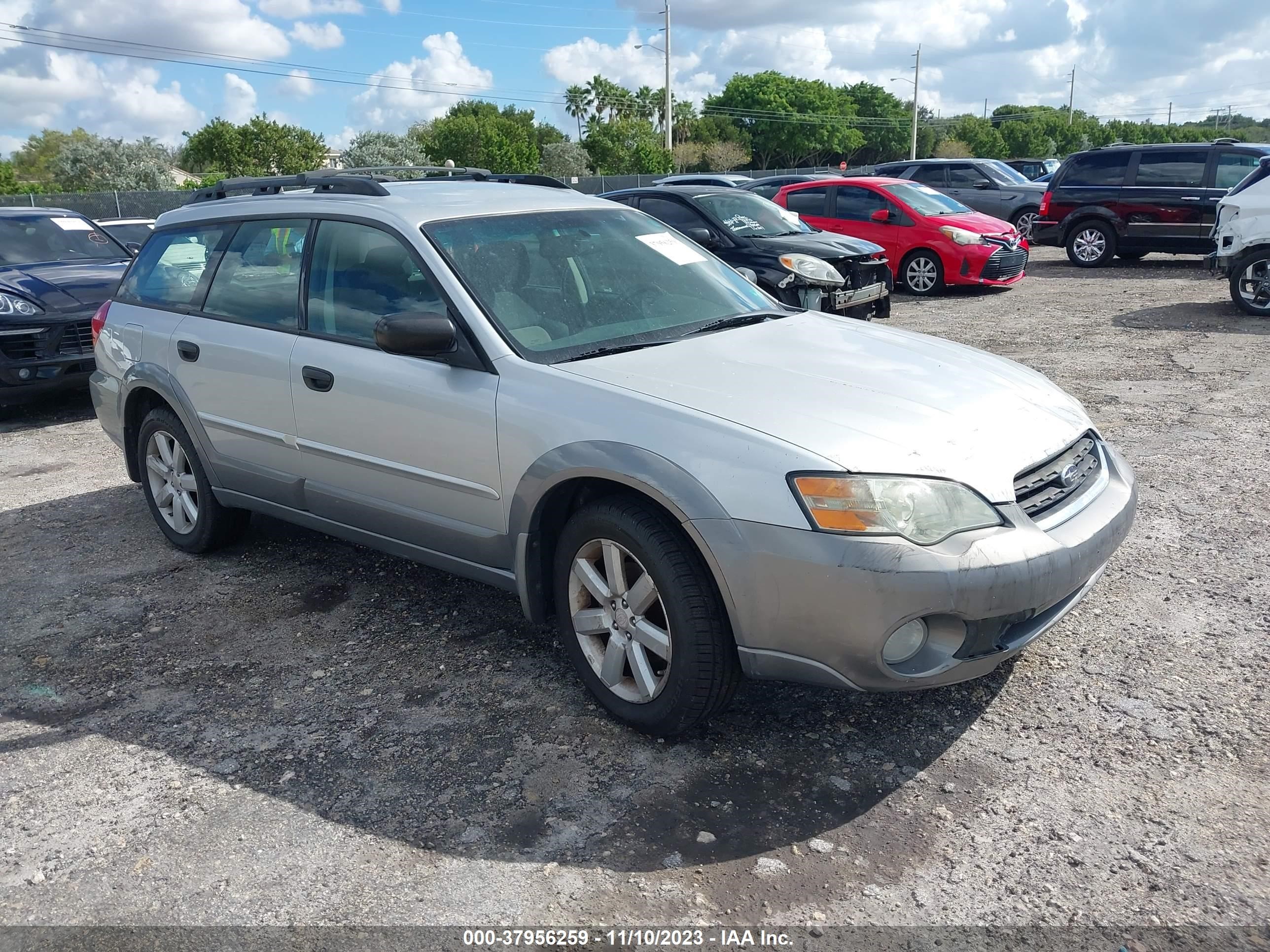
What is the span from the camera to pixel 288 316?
4293 mm

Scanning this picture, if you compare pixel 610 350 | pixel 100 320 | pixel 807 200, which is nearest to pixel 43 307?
pixel 100 320

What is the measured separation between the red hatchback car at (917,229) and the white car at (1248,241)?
10.1 feet

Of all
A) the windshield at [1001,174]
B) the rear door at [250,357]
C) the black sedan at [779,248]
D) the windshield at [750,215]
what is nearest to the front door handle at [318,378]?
the rear door at [250,357]

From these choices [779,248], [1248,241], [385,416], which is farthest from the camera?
[779,248]

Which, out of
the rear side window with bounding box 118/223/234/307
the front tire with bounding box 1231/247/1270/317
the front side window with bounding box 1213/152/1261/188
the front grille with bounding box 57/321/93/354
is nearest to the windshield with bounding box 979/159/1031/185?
the front side window with bounding box 1213/152/1261/188

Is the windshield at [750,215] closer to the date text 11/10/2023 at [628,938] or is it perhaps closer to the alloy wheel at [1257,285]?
the alloy wheel at [1257,285]

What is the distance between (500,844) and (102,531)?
3.80 meters

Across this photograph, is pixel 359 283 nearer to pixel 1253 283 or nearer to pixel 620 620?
pixel 620 620

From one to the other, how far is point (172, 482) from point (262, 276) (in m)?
1.32

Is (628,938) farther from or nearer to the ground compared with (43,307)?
nearer to the ground

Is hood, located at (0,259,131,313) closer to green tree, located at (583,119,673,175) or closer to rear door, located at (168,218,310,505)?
rear door, located at (168,218,310,505)

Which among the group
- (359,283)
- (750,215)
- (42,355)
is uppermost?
(750,215)

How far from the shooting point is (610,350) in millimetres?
3639

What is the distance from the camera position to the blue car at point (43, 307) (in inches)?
316
